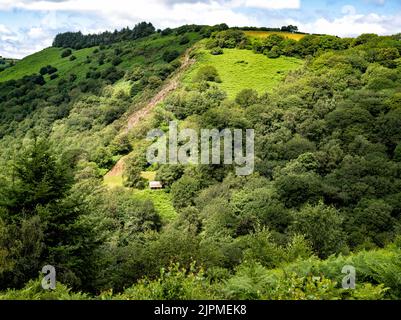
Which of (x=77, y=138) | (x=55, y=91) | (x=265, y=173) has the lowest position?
(x=265, y=173)

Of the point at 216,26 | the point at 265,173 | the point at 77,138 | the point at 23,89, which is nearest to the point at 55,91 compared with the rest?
the point at 23,89

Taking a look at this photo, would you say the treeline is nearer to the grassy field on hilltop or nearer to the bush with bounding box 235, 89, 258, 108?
the grassy field on hilltop

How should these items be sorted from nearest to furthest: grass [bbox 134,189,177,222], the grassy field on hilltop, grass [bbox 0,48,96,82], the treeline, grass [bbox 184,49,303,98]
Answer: grass [bbox 134,189,177,222], grass [bbox 184,49,303,98], the grassy field on hilltop, grass [bbox 0,48,96,82], the treeline

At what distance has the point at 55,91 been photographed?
128000 millimetres

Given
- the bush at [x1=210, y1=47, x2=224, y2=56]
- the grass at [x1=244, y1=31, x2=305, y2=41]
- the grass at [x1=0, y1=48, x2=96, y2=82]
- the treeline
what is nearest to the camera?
the bush at [x1=210, y1=47, x2=224, y2=56]

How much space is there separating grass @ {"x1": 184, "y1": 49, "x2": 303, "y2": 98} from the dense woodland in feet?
7.18

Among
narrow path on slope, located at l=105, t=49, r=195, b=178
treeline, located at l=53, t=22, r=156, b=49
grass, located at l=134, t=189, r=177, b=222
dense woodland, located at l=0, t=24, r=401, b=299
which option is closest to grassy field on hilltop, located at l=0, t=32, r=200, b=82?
dense woodland, located at l=0, t=24, r=401, b=299

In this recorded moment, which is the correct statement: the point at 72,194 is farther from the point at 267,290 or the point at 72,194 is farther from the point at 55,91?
the point at 55,91

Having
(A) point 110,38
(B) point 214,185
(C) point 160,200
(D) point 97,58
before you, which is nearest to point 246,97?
(B) point 214,185

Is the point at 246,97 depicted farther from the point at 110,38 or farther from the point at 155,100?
the point at 110,38

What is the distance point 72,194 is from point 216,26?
101m

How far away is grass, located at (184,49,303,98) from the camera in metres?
87.4

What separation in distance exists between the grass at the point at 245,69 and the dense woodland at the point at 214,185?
2190 millimetres

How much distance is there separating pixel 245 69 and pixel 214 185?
37938mm
